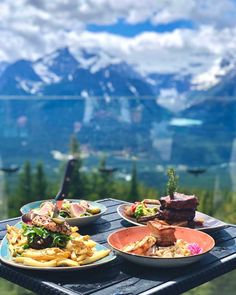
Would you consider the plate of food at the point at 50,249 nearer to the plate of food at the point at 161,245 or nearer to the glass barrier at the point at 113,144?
the plate of food at the point at 161,245

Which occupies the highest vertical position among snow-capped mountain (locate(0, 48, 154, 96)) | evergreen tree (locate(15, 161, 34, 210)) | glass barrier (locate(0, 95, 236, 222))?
snow-capped mountain (locate(0, 48, 154, 96))

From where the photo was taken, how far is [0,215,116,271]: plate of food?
1513mm

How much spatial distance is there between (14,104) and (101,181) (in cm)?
280

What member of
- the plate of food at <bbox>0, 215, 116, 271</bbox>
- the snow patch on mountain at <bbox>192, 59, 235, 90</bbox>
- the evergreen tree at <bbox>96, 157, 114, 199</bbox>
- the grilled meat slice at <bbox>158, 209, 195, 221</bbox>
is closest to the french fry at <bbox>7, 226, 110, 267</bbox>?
the plate of food at <bbox>0, 215, 116, 271</bbox>

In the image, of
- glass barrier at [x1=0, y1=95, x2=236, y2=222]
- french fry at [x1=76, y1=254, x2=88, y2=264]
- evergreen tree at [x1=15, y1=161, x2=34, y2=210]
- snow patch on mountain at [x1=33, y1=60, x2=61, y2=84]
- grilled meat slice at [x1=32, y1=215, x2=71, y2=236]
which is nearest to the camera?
french fry at [x1=76, y1=254, x2=88, y2=264]

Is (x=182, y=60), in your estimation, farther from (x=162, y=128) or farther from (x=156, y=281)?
(x=156, y=281)

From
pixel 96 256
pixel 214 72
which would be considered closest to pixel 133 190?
pixel 96 256

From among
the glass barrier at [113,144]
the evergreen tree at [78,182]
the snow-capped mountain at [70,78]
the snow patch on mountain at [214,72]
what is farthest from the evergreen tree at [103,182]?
the snow patch on mountain at [214,72]

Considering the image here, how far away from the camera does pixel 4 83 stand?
59.0 feet

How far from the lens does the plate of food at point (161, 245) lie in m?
1.55

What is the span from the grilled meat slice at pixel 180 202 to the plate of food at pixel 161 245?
0.45 ft

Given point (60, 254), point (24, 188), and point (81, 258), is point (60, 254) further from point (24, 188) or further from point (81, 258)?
point (24, 188)

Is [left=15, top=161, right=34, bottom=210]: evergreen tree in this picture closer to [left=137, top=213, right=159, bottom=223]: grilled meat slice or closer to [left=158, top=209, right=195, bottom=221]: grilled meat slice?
[left=137, top=213, right=159, bottom=223]: grilled meat slice

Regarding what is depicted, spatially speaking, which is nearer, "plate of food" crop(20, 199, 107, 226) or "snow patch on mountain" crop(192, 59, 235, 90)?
"plate of food" crop(20, 199, 107, 226)
